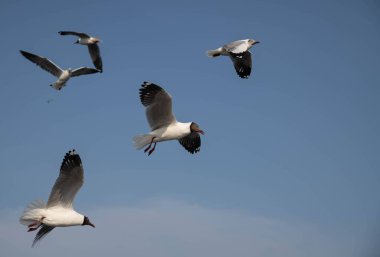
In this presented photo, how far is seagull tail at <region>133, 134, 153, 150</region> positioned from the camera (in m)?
10.7

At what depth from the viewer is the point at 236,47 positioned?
492 inches

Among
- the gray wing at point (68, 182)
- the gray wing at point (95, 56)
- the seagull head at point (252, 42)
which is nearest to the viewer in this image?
the gray wing at point (68, 182)

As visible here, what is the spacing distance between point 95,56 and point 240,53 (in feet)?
15.7

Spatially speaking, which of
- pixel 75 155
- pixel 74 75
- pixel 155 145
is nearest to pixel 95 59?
pixel 74 75

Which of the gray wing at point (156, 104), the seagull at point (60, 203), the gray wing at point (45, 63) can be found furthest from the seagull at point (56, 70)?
the seagull at point (60, 203)

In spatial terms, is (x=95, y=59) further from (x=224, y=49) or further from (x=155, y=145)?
(x=155, y=145)

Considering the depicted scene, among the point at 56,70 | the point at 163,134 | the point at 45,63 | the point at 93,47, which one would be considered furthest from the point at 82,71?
the point at 163,134

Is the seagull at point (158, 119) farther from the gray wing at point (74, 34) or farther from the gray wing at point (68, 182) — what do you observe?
the gray wing at point (74, 34)

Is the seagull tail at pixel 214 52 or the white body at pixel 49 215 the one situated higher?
the seagull tail at pixel 214 52

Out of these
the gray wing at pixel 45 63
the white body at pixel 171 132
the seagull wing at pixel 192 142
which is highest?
the gray wing at pixel 45 63

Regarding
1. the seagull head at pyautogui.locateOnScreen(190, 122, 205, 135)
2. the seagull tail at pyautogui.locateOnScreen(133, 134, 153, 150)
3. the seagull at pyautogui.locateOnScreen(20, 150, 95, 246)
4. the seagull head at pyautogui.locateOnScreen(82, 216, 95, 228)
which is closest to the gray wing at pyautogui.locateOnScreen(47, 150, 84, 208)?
the seagull at pyautogui.locateOnScreen(20, 150, 95, 246)

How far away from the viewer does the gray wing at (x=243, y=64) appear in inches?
517

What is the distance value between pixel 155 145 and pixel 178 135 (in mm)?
497

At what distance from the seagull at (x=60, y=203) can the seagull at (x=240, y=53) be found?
4.68m
